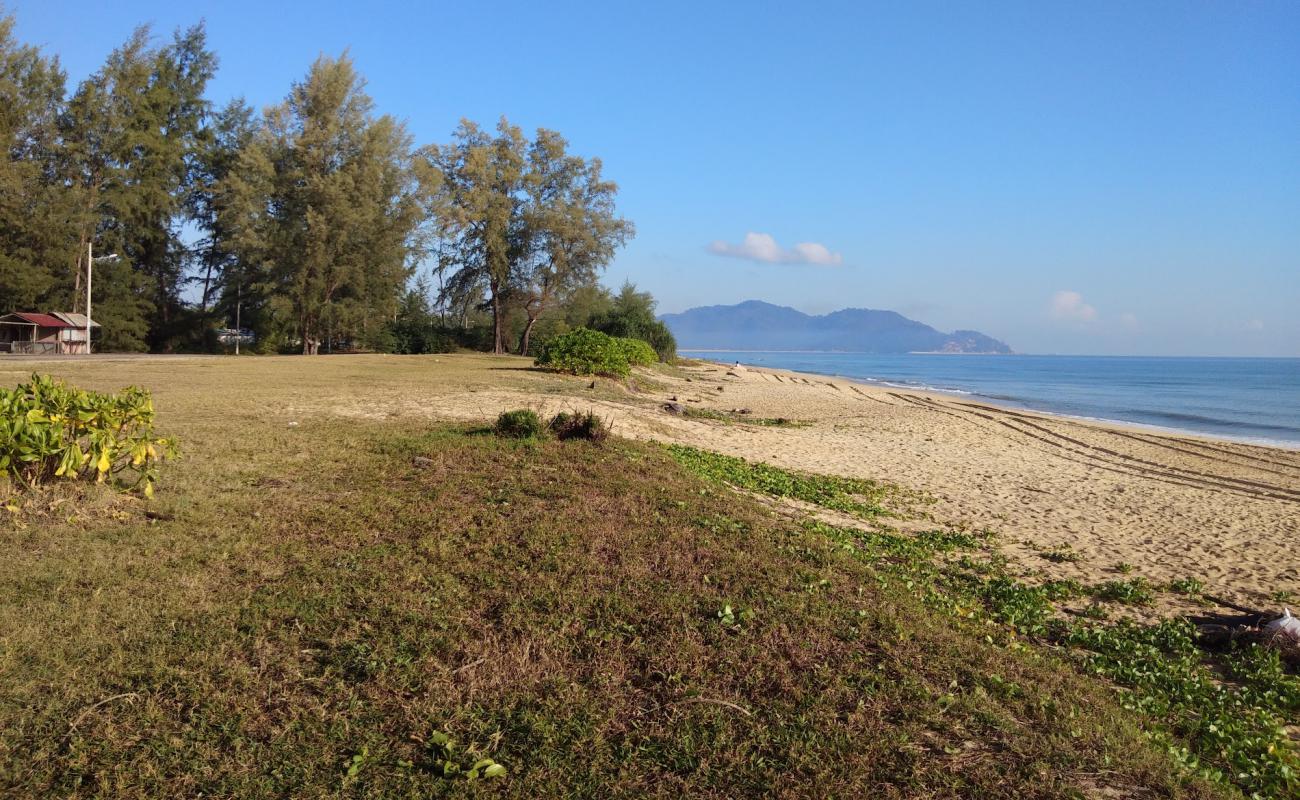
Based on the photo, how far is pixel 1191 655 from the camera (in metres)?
4.71

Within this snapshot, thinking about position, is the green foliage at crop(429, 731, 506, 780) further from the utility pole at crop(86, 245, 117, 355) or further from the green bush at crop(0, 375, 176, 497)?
the utility pole at crop(86, 245, 117, 355)

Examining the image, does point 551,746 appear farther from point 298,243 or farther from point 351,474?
point 298,243

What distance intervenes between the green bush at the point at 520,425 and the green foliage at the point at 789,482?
6.11ft

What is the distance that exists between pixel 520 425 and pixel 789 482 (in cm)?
347

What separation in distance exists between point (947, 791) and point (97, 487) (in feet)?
20.5

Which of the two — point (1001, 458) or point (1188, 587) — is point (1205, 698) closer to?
point (1188, 587)

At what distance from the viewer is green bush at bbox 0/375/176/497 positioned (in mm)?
5191

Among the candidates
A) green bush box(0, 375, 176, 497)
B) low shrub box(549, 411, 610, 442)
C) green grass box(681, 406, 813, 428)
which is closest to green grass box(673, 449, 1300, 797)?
low shrub box(549, 411, 610, 442)

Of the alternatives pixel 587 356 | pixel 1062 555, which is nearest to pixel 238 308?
pixel 587 356

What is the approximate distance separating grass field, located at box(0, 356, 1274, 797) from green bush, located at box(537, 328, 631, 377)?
17.3 m

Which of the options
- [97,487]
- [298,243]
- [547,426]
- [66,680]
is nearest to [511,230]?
[298,243]

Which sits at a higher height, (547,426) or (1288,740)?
(547,426)

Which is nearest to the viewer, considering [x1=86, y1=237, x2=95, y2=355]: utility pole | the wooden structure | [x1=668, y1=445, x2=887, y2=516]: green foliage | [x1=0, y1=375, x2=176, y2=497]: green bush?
[x1=0, y1=375, x2=176, y2=497]: green bush

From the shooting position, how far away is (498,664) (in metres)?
3.67
